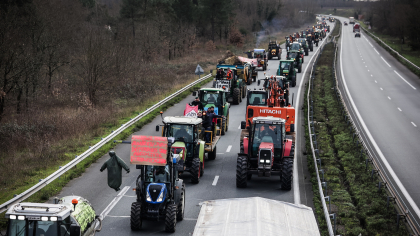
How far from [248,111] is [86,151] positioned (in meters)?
7.57

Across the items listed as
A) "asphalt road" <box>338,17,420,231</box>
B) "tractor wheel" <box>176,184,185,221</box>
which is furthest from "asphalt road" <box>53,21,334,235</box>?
"asphalt road" <box>338,17,420,231</box>

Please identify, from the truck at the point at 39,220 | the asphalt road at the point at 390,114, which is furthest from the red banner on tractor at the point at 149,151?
the asphalt road at the point at 390,114

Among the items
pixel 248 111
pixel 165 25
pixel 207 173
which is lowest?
pixel 207 173

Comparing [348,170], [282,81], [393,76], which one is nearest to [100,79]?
[282,81]

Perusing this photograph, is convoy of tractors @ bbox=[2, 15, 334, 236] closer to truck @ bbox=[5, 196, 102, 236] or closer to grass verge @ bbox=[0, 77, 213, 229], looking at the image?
truck @ bbox=[5, 196, 102, 236]

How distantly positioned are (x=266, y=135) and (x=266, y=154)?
106cm

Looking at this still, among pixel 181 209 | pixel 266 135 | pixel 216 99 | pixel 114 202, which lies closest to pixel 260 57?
pixel 216 99

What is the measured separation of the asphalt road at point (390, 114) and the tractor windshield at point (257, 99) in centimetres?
590

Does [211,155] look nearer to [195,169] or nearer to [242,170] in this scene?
[195,169]

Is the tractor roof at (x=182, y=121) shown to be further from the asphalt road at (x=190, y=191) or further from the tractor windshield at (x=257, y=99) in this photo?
the tractor windshield at (x=257, y=99)

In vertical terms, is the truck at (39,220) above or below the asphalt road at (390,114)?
above

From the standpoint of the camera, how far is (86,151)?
20141mm

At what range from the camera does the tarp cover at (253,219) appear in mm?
7496

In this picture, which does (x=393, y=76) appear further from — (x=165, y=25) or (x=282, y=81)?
(x=165, y=25)
